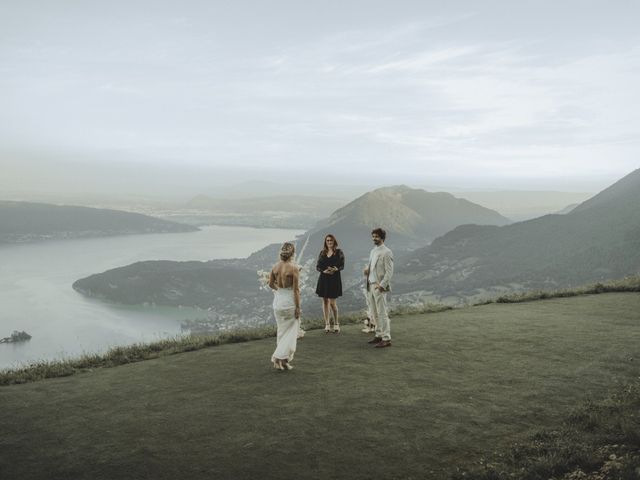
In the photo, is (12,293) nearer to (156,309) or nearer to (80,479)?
(156,309)

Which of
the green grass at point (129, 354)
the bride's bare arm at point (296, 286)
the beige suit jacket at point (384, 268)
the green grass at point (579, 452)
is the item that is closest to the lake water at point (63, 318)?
the green grass at point (129, 354)

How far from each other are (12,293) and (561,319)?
6792 inches

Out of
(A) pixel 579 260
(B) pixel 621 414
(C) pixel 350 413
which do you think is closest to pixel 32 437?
(C) pixel 350 413

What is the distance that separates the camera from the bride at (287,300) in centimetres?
844

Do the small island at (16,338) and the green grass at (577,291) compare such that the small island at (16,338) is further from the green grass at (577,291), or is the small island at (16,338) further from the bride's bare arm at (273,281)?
the bride's bare arm at (273,281)

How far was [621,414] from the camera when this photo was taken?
543cm

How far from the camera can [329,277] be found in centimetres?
1090

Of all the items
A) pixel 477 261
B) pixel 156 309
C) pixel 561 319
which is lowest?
pixel 156 309

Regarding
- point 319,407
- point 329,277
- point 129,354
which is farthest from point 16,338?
point 319,407

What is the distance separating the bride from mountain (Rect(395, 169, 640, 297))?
11840 cm

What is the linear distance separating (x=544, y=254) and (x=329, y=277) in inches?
6152

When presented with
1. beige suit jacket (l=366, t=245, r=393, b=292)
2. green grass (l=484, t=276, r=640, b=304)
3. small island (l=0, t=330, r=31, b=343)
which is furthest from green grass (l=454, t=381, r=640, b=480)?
small island (l=0, t=330, r=31, b=343)

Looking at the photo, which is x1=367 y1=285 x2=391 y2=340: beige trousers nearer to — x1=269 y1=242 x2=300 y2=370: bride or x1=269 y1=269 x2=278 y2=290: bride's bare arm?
x1=269 y1=242 x2=300 y2=370: bride

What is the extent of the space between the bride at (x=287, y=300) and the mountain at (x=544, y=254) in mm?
118401
